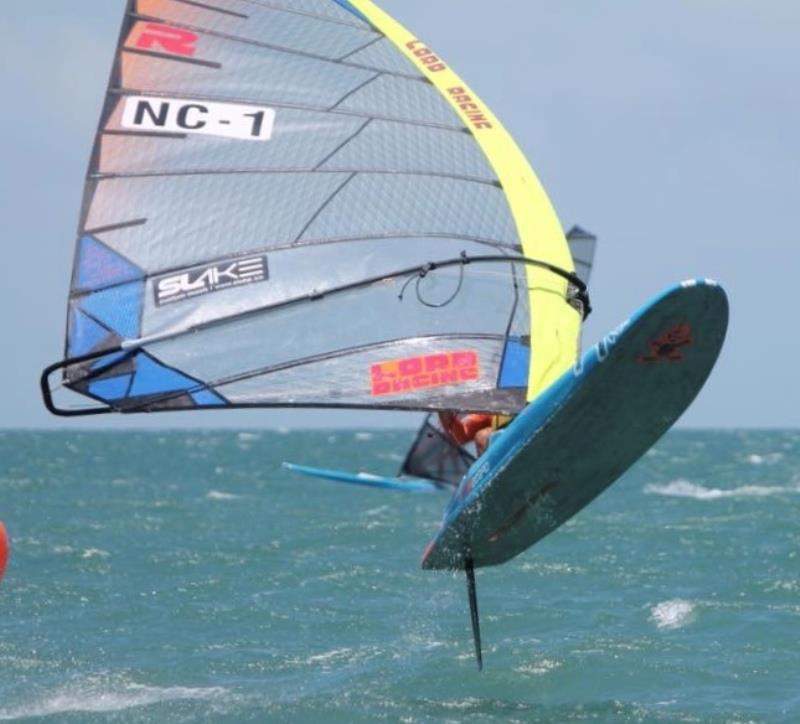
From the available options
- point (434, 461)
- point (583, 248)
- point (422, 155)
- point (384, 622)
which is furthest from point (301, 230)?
point (434, 461)

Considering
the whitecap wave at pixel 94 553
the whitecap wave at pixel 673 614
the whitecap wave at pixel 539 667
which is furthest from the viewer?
the whitecap wave at pixel 94 553

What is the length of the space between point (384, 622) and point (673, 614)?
75.9 inches

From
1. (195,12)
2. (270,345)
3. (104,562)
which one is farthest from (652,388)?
(104,562)

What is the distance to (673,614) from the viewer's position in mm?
12562

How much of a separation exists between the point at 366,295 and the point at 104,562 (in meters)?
8.12

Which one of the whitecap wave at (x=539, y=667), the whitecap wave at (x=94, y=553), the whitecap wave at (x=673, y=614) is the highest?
the whitecap wave at (x=539, y=667)

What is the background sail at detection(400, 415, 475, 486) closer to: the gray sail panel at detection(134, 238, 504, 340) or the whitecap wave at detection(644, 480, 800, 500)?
the gray sail panel at detection(134, 238, 504, 340)

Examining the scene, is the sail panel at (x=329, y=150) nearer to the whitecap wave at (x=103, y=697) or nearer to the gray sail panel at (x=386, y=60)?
the gray sail panel at (x=386, y=60)

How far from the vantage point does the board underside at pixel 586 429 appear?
25.4ft

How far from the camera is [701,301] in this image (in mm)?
7574

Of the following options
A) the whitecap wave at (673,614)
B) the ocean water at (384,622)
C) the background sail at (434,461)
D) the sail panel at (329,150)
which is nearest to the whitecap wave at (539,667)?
the ocean water at (384,622)

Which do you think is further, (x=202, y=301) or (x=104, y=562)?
(x=104, y=562)

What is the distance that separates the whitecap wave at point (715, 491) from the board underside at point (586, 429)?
19.2 metres

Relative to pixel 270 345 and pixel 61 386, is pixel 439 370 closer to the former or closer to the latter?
pixel 270 345
